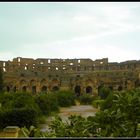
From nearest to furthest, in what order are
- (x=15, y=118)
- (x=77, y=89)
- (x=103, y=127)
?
1. (x=103, y=127)
2. (x=15, y=118)
3. (x=77, y=89)

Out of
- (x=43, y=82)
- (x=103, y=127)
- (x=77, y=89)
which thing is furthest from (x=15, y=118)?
(x=77, y=89)

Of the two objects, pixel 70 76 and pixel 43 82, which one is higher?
pixel 70 76

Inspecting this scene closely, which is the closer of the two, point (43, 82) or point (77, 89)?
point (43, 82)

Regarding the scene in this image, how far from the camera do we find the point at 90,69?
54.1 meters

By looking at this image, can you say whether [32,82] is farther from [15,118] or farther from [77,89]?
[15,118]

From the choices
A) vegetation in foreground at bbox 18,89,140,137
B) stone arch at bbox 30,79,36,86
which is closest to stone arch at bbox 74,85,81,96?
stone arch at bbox 30,79,36,86

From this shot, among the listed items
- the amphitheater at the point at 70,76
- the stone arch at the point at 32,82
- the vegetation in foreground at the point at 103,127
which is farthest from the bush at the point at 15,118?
the stone arch at the point at 32,82

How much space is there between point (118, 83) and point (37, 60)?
1392 centimetres

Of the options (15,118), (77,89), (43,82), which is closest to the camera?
(15,118)

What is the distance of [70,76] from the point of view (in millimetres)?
50562

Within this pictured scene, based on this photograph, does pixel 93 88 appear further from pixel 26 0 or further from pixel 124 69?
pixel 26 0

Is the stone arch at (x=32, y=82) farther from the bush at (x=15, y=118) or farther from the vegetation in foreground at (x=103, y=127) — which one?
the vegetation in foreground at (x=103, y=127)

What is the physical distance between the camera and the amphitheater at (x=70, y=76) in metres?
48.6

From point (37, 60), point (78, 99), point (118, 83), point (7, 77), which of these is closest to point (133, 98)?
point (78, 99)
